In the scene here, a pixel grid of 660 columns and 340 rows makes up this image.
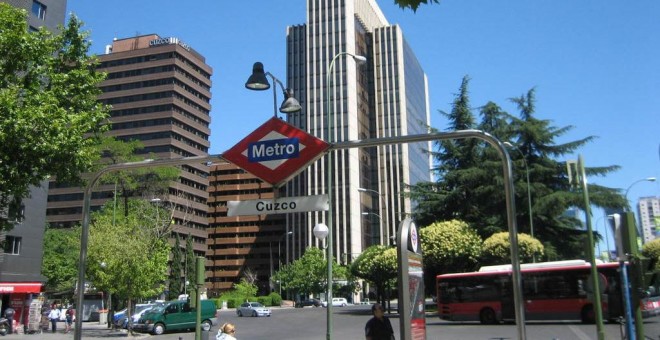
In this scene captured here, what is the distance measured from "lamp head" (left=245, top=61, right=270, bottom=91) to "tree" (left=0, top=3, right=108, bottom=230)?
6817 mm

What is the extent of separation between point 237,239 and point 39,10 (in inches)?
3645

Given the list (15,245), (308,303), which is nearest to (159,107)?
(308,303)

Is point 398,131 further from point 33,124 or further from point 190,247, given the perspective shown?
point 33,124

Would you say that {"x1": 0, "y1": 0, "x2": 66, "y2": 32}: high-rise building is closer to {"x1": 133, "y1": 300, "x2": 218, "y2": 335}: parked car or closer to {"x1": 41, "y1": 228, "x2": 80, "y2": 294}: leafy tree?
{"x1": 133, "y1": 300, "x2": 218, "y2": 335}: parked car

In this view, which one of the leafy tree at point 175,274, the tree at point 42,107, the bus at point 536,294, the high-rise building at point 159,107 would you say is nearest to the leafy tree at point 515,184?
the bus at point 536,294

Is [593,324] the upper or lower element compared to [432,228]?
lower

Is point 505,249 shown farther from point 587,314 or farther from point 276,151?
point 276,151

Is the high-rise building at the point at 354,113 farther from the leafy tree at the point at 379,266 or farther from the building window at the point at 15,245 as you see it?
the building window at the point at 15,245

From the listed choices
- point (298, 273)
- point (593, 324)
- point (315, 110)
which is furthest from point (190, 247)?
point (593, 324)

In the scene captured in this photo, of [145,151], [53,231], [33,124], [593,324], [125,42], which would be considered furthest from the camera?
[125,42]

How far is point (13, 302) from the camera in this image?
113 ft

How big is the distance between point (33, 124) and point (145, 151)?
94.5m

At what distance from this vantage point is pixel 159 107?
105750 mm

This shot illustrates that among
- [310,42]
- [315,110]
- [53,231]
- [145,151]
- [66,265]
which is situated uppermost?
[310,42]
